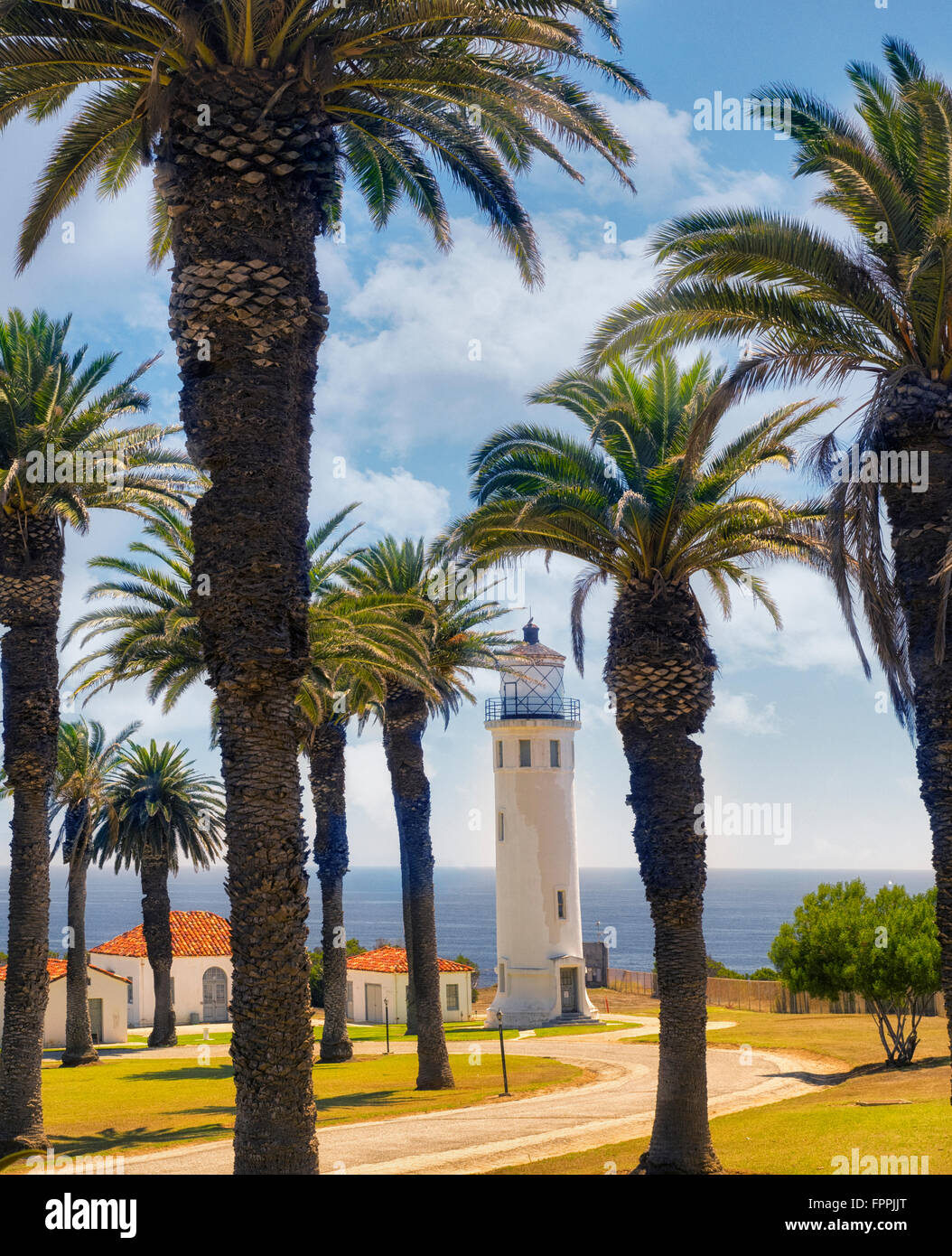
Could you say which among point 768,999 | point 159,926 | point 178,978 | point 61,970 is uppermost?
point 159,926

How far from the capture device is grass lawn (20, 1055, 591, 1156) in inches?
785

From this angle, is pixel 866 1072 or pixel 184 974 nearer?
pixel 866 1072

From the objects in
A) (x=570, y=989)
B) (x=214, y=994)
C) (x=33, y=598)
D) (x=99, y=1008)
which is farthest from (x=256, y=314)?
(x=214, y=994)

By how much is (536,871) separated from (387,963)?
8943 millimetres

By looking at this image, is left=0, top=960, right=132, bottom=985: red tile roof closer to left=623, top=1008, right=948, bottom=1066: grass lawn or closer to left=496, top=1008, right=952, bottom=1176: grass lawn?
left=623, top=1008, right=948, bottom=1066: grass lawn

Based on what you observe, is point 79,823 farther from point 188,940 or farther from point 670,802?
point 670,802

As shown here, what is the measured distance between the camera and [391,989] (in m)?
49.8

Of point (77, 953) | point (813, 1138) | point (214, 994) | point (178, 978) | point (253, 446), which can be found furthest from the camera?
point (214, 994)

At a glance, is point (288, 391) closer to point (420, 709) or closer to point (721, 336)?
point (721, 336)

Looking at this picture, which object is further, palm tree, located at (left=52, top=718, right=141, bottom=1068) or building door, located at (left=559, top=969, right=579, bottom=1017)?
building door, located at (left=559, top=969, right=579, bottom=1017)

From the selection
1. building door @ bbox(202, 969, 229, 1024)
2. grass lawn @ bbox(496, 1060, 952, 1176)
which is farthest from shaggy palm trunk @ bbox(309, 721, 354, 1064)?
building door @ bbox(202, 969, 229, 1024)

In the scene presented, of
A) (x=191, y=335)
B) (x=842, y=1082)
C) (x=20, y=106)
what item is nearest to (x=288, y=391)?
(x=191, y=335)
